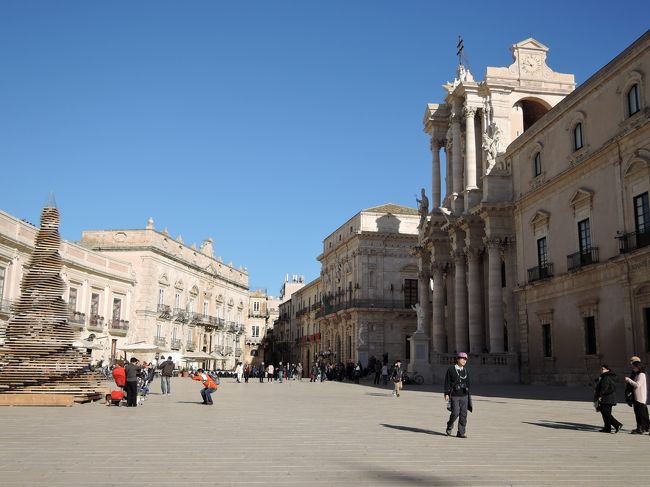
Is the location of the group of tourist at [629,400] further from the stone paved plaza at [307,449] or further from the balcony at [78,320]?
the balcony at [78,320]

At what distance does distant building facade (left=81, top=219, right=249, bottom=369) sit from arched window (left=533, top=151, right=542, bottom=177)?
2605 cm

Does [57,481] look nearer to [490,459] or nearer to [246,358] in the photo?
[490,459]

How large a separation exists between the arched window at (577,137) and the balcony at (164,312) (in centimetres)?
3883

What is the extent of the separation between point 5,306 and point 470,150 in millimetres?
26530

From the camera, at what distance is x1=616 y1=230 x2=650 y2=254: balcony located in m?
22.7

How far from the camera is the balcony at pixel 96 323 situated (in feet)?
154

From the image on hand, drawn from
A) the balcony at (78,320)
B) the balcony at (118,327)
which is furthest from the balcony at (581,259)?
the balcony at (118,327)

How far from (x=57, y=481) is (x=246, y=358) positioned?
A: 84274mm

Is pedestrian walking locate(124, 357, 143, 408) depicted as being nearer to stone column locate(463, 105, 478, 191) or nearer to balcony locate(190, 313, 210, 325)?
stone column locate(463, 105, 478, 191)

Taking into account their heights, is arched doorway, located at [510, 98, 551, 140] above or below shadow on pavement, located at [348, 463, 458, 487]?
above

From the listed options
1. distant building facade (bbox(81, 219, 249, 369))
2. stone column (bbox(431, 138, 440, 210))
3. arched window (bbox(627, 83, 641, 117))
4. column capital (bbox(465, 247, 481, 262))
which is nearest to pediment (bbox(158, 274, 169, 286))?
distant building facade (bbox(81, 219, 249, 369))

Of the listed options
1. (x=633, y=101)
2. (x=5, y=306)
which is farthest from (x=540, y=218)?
(x=5, y=306)

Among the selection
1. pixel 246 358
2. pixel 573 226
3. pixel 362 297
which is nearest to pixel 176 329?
pixel 362 297

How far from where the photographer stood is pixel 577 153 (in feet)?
91.0
